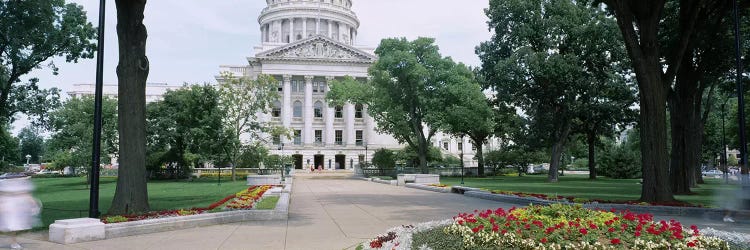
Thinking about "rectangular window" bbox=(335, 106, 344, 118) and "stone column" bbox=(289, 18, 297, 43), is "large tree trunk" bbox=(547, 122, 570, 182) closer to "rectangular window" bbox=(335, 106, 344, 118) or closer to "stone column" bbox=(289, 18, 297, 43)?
"rectangular window" bbox=(335, 106, 344, 118)

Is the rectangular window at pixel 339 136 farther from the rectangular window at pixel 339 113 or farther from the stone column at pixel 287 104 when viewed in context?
the stone column at pixel 287 104

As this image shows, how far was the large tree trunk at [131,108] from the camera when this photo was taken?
1398 centimetres

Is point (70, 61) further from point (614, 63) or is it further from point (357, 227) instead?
point (614, 63)

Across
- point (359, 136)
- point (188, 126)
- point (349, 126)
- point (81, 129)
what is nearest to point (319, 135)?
point (349, 126)

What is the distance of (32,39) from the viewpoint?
27906 mm

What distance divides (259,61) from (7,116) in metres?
Answer: 55.0

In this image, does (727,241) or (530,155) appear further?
(530,155)

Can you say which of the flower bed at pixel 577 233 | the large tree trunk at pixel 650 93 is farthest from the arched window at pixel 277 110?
the flower bed at pixel 577 233

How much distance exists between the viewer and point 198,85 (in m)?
47.3

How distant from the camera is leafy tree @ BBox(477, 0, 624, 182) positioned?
37094 mm

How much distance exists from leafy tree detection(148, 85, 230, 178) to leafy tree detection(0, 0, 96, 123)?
1457cm

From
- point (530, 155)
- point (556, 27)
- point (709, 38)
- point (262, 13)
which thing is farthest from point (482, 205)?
point (262, 13)

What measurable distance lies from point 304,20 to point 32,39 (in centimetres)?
8170

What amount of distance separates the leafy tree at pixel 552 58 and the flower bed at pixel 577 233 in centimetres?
2980
